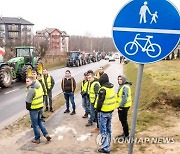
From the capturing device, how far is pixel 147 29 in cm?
292

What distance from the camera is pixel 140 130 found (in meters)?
8.32

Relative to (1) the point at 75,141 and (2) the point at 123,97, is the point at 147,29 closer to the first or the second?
(2) the point at 123,97

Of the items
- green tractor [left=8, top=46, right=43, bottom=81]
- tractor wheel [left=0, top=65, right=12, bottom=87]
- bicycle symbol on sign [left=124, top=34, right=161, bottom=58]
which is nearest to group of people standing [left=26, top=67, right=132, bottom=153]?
bicycle symbol on sign [left=124, top=34, right=161, bottom=58]

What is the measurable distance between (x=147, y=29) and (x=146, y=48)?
19cm

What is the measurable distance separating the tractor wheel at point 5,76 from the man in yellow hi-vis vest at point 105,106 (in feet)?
43.2

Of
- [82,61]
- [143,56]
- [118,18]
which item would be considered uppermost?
[118,18]

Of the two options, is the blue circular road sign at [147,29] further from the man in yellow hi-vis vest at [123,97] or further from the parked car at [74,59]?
the parked car at [74,59]

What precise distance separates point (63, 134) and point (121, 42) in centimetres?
577

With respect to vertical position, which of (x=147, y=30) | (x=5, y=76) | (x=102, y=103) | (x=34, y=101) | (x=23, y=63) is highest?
(x=147, y=30)

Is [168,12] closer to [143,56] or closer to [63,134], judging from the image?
[143,56]

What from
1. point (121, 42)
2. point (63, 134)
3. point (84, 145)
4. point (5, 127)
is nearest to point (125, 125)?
point (84, 145)

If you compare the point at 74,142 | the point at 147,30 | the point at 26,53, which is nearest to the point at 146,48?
the point at 147,30

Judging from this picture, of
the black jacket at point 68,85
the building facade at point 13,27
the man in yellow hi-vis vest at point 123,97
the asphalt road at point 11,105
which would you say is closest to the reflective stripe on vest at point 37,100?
the man in yellow hi-vis vest at point 123,97

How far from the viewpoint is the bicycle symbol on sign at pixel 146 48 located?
2.91m
